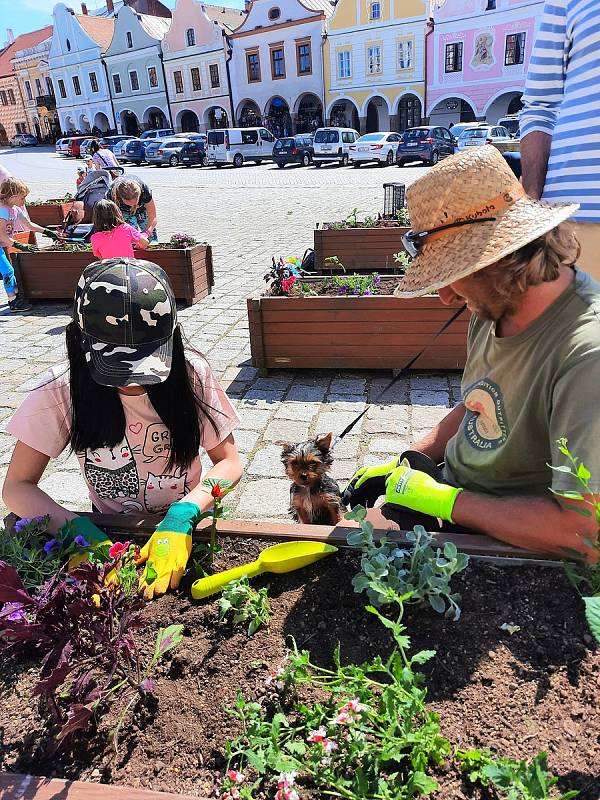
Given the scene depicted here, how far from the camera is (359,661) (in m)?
1.32

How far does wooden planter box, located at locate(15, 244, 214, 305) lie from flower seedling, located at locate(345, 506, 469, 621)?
248 inches

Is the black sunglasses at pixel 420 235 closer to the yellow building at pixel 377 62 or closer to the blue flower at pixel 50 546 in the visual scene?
the blue flower at pixel 50 546

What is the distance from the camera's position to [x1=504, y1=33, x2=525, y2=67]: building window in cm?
3519

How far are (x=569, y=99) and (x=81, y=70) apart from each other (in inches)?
2633

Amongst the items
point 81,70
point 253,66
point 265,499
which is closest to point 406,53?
point 253,66

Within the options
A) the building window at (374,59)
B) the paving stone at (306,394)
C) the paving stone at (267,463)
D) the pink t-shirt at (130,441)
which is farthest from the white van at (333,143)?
the pink t-shirt at (130,441)

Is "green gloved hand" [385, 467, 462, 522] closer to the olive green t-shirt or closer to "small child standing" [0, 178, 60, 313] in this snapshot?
the olive green t-shirt

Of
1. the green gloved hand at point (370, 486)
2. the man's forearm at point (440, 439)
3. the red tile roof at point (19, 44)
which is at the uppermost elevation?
the red tile roof at point (19, 44)

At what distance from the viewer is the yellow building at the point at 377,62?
38.5 metres

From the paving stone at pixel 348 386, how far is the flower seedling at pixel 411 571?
3340 mm

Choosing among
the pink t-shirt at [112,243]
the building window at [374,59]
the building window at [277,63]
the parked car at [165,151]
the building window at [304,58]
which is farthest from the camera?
the building window at [277,63]

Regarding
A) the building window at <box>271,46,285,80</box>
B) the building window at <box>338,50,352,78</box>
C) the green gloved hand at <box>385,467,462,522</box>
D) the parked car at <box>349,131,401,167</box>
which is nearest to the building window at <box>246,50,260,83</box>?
the building window at <box>271,46,285,80</box>

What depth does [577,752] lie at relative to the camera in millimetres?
1099

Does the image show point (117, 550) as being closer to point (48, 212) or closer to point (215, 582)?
point (215, 582)
